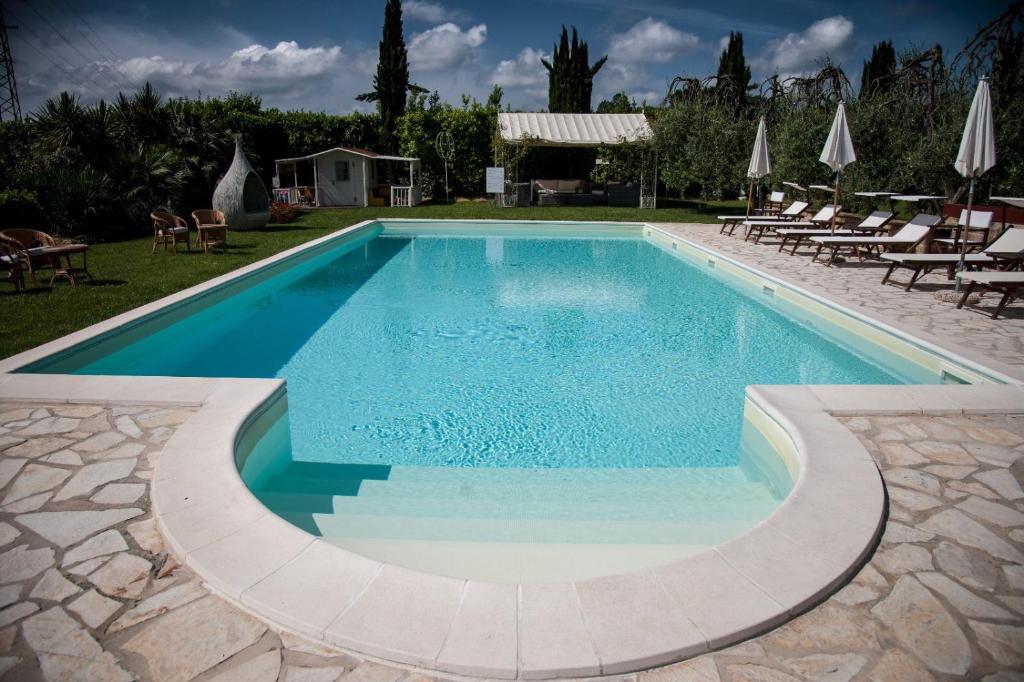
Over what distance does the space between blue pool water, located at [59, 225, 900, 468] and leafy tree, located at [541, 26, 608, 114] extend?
26303 millimetres

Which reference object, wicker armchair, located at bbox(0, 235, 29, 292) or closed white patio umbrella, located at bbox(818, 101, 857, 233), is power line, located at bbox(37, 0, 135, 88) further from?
closed white patio umbrella, located at bbox(818, 101, 857, 233)

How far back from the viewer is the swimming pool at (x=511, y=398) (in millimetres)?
3445

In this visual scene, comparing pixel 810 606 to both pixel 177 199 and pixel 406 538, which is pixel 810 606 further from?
pixel 177 199

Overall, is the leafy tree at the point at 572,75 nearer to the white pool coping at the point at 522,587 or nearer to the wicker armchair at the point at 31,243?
the wicker armchair at the point at 31,243

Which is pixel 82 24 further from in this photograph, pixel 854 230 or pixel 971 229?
pixel 971 229

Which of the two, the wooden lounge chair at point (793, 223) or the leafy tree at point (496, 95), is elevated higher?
the leafy tree at point (496, 95)

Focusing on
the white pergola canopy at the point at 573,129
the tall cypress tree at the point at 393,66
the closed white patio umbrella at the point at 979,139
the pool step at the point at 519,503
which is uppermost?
the tall cypress tree at the point at 393,66

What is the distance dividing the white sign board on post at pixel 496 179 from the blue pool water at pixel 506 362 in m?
11.3

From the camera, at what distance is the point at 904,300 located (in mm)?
7664

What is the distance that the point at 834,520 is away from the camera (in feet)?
9.20

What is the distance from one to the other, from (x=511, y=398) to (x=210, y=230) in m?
8.95

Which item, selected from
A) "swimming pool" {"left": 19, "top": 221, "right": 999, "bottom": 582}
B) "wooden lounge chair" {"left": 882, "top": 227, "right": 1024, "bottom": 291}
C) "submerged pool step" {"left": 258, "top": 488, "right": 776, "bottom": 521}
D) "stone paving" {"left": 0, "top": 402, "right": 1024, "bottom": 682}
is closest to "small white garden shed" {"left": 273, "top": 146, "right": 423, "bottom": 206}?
"swimming pool" {"left": 19, "top": 221, "right": 999, "bottom": 582}

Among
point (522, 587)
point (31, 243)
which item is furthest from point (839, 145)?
point (31, 243)

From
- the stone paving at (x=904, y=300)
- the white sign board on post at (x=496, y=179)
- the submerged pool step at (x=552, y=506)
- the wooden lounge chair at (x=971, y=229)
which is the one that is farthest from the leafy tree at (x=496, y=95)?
the submerged pool step at (x=552, y=506)
